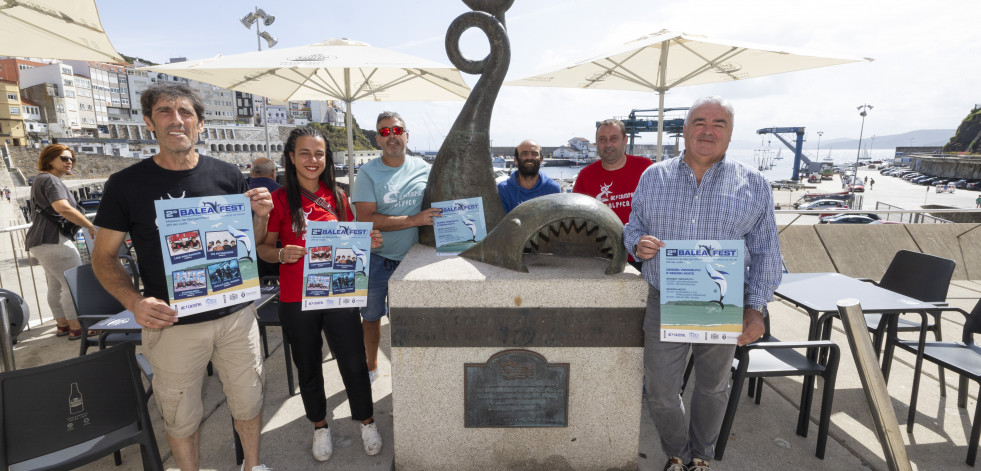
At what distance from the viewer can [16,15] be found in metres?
3.25

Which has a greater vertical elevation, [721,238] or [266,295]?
[721,238]

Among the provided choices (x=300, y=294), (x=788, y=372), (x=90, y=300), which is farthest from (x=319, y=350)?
(x=788, y=372)

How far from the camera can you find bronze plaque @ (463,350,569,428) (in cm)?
252

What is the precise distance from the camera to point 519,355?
98.5 inches

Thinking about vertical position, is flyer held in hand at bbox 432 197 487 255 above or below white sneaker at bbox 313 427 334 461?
above

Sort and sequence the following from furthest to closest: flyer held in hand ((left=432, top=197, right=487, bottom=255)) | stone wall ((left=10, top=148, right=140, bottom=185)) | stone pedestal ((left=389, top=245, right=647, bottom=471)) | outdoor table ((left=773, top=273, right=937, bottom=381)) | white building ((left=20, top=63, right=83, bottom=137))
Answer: white building ((left=20, top=63, right=83, bottom=137)) < stone wall ((left=10, top=148, right=140, bottom=185)) < outdoor table ((left=773, top=273, right=937, bottom=381)) < flyer held in hand ((left=432, top=197, right=487, bottom=255)) < stone pedestal ((left=389, top=245, right=647, bottom=471))

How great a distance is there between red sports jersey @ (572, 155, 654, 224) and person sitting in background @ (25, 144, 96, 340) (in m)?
4.86

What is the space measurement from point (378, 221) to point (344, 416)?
1469mm

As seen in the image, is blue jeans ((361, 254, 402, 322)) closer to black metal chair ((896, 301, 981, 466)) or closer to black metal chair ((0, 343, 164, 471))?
black metal chair ((0, 343, 164, 471))

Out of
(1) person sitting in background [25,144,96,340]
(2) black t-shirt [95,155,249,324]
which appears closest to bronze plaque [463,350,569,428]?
(2) black t-shirt [95,155,249,324]

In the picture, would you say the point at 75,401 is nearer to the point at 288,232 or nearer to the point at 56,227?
the point at 288,232

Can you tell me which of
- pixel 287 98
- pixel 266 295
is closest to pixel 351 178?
pixel 287 98

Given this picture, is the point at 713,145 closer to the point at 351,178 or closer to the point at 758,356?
the point at 758,356

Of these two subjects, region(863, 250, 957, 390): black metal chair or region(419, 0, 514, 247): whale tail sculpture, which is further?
region(863, 250, 957, 390): black metal chair
